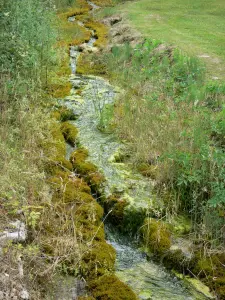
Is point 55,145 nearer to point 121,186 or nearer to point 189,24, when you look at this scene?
point 121,186

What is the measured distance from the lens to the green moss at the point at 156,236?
4.28 metres

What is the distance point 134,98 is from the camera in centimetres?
745

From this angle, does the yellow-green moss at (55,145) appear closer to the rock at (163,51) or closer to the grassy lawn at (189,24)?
the grassy lawn at (189,24)

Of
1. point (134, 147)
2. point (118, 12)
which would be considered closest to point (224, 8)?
point (118, 12)

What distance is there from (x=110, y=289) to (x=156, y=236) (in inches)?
37.1

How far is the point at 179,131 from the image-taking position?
5.68 m

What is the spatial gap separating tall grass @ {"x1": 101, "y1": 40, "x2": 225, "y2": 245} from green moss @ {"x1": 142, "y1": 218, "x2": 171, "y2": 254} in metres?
0.32

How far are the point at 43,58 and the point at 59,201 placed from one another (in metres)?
4.83

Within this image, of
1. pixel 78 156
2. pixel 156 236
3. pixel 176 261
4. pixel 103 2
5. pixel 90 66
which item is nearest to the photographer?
pixel 176 261

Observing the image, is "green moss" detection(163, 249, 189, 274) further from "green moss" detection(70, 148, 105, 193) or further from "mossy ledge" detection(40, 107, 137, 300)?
"green moss" detection(70, 148, 105, 193)

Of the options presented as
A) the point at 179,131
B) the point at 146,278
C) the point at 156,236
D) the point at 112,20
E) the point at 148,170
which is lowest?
the point at 146,278

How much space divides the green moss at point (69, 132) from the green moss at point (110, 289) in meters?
3.25

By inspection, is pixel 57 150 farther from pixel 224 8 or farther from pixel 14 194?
pixel 224 8

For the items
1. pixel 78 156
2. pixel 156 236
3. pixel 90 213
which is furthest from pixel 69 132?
pixel 156 236
